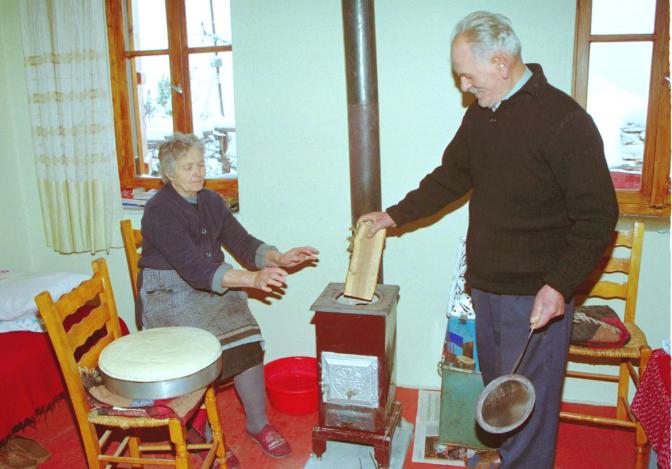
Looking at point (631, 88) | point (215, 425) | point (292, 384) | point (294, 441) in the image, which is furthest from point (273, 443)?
point (631, 88)

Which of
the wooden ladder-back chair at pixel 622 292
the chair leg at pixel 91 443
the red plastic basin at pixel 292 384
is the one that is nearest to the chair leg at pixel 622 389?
the wooden ladder-back chair at pixel 622 292

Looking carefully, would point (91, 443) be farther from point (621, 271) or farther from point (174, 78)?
point (621, 271)

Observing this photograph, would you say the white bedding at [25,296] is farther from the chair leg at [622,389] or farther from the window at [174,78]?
the chair leg at [622,389]

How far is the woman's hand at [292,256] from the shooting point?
2283 mm

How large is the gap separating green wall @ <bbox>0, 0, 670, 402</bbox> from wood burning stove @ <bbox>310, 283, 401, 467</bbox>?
18.9 inches

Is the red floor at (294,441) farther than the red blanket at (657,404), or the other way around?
the red floor at (294,441)

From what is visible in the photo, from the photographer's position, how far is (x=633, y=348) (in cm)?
212

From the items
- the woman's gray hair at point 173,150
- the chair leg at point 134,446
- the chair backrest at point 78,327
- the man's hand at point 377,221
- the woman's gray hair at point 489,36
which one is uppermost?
the woman's gray hair at point 489,36

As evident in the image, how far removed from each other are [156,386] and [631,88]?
85.6 inches

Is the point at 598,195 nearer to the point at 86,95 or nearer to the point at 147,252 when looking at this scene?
the point at 147,252

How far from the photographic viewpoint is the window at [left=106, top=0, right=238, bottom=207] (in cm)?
280

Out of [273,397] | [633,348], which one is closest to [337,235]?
[273,397]

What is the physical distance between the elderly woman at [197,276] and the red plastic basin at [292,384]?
238 mm

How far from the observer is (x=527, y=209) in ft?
5.52
